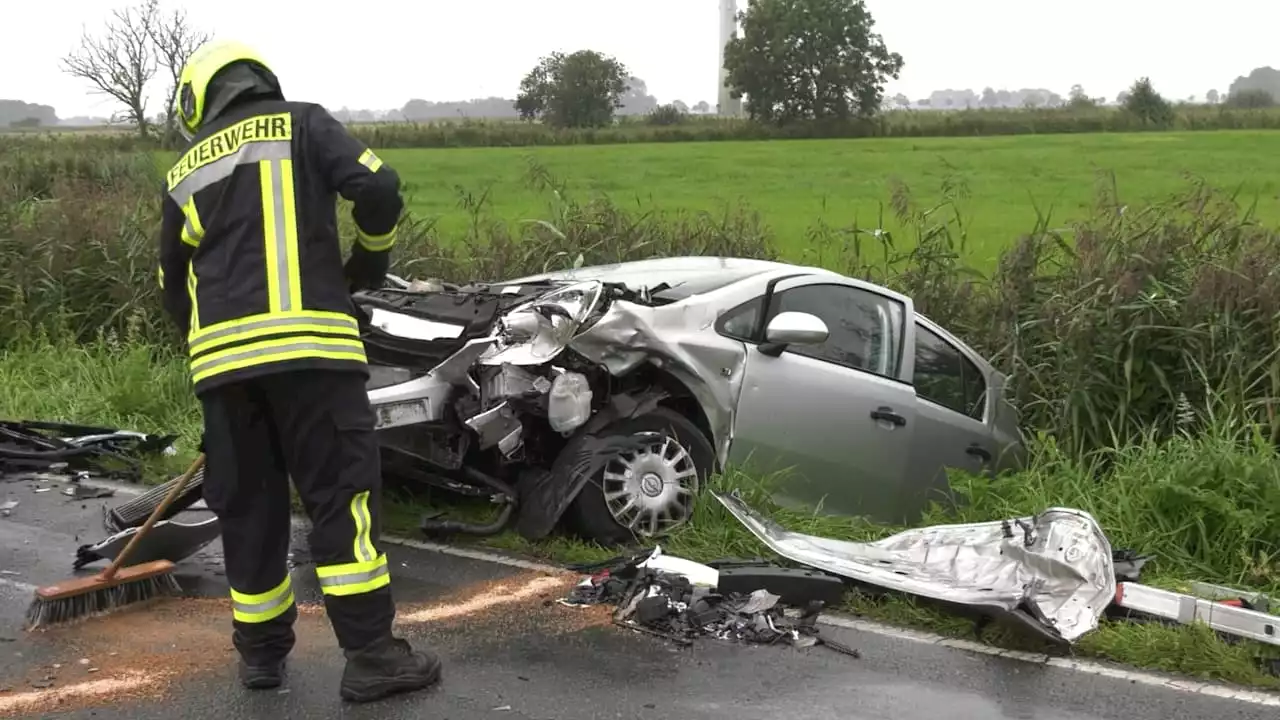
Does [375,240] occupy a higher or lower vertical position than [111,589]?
higher

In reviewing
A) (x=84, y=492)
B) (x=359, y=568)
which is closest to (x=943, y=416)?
(x=359, y=568)

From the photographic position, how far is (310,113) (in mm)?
3488

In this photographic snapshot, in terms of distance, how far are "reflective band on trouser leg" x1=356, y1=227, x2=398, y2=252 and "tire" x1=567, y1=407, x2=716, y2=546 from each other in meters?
Result: 1.71

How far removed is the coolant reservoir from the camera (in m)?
5.06

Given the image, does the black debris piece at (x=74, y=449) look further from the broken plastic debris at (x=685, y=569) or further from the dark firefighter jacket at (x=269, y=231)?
the dark firefighter jacket at (x=269, y=231)

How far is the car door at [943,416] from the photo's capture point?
6.15m

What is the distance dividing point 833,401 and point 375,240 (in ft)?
8.96

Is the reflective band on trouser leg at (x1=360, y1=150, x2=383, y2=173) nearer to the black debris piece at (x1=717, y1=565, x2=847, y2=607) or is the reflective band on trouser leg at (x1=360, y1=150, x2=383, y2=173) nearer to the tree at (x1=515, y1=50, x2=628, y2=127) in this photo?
the black debris piece at (x1=717, y1=565, x2=847, y2=607)

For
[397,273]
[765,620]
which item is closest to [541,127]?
[397,273]

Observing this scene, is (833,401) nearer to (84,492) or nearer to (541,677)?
(541,677)

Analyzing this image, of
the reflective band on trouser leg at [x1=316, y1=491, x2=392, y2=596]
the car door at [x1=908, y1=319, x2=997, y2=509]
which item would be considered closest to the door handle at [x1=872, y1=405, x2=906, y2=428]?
the car door at [x1=908, y1=319, x2=997, y2=509]

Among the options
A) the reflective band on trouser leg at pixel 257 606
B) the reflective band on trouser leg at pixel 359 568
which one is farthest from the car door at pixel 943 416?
the reflective band on trouser leg at pixel 257 606

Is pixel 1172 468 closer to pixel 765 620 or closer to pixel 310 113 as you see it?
pixel 765 620

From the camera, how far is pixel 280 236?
339 cm
